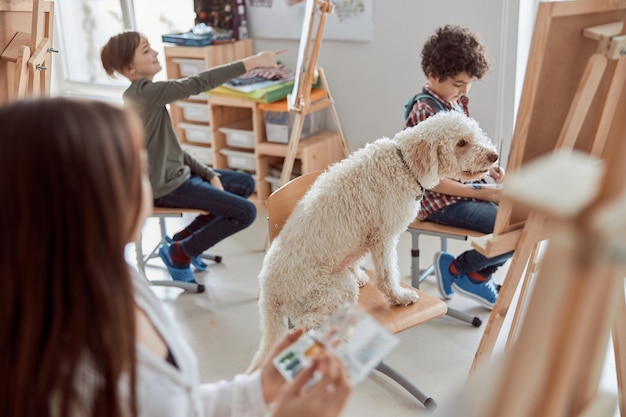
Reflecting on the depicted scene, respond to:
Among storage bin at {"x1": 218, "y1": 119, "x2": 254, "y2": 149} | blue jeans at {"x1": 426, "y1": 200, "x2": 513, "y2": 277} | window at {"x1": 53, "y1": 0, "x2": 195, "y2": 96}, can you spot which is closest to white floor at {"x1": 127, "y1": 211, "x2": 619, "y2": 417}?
blue jeans at {"x1": 426, "y1": 200, "x2": 513, "y2": 277}

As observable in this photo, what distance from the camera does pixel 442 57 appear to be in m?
2.47

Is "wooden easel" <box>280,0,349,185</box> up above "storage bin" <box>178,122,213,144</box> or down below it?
above

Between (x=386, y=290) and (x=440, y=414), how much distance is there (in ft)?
2.83

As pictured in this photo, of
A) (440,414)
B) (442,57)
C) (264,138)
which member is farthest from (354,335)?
(264,138)

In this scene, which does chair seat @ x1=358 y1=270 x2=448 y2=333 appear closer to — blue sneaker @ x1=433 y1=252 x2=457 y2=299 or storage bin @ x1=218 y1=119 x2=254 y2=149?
blue sneaker @ x1=433 y1=252 x2=457 y2=299

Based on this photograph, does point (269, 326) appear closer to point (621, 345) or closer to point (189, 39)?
point (621, 345)

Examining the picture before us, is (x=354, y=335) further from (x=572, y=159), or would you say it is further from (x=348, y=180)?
(x=348, y=180)

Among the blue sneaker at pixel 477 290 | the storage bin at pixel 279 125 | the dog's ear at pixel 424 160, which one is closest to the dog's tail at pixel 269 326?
the dog's ear at pixel 424 160

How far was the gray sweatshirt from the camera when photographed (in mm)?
2773

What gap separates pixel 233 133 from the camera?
396cm

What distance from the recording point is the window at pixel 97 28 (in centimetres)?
462

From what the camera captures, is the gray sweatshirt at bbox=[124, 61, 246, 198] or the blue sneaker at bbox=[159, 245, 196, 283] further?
the blue sneaker at bbox=[159, 245, 196, 283]

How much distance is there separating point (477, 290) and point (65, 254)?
2.16 metres

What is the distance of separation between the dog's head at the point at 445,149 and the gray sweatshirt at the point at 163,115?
1.09 m
